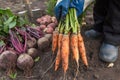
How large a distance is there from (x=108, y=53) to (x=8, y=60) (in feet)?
2.36

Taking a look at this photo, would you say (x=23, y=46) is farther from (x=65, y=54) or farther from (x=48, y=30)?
(x=65, y=54)

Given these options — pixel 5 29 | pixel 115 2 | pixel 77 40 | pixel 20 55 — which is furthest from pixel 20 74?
pixel 115 2

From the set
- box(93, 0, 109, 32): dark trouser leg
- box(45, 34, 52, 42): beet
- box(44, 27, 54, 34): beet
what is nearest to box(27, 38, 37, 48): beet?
box(45, 34, 52, 42): beet

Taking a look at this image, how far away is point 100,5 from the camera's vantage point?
229cm

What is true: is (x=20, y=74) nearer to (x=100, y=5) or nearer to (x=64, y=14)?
(x=64, y=14)

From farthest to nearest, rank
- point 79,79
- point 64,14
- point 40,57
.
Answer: point 40,57 < point 79,79 < point 64,14

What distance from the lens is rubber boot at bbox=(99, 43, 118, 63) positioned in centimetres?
213

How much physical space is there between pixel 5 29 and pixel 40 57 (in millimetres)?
341

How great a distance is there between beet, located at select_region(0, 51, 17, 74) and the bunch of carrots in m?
0.33

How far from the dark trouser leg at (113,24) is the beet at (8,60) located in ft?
2.26

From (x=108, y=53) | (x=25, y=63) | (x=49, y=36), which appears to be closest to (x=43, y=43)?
(x=49, y=36)

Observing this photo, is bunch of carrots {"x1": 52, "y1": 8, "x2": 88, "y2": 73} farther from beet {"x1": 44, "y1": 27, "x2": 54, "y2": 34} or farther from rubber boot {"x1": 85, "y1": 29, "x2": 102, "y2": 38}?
beet {"x1": 44, "y1": 27, "x2": 54, "y2": 34}

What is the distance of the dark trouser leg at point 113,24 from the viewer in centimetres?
205

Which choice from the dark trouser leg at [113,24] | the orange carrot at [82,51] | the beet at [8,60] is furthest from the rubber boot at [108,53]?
the beet at [8,60]
